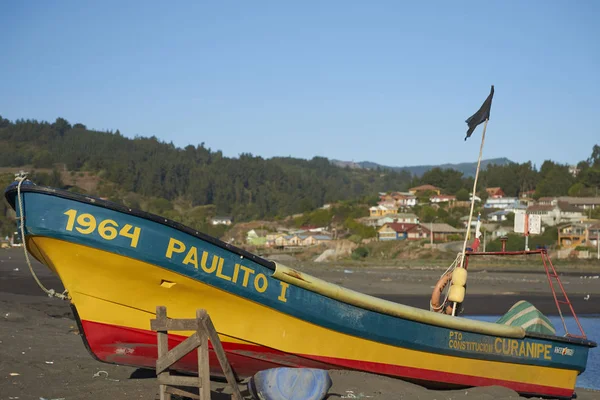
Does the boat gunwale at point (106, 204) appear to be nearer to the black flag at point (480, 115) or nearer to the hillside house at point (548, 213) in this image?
the black flag at point (480, 115)

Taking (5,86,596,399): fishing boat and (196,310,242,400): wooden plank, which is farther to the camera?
(5,86,596,399): fishing boat

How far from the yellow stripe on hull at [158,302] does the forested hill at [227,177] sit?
109 meters

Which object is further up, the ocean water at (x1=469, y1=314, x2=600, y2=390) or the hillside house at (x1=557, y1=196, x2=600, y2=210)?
the hillside house at (x1=557, y1=196, x2=600, y2=210)

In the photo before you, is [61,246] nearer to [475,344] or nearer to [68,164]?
[475,344]

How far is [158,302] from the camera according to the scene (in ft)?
27.5

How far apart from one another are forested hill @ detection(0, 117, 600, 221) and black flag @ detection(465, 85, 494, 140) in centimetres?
10530

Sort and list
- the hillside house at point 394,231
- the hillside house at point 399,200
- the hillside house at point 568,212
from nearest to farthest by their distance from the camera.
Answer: the hillside house at point 394,231
the hillside house at point 568,212
the hillside house at point 399,200

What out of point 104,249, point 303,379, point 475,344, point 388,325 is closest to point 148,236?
point 104,249

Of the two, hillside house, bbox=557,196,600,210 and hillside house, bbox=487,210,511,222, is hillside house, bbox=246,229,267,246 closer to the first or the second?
hillside house, bbox=487,210,511,222

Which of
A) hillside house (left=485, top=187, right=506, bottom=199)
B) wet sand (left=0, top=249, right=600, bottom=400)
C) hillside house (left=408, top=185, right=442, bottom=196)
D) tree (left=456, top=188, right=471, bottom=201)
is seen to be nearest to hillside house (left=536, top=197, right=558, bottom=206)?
tree (left=456, top=188, right=471, bottom=201)

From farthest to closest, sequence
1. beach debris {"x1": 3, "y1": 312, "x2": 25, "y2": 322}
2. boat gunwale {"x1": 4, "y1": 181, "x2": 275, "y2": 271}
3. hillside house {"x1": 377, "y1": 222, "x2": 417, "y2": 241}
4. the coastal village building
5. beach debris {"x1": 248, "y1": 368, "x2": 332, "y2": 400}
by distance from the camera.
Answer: hillside house {"x1": 377, "y1": 222, "x2": 417, "y2": 241} < the coastal village building < beach debris {"x1": 3, "y1": 312, "x2": 25, "y2": 322} < boat gunwale {"x1": 4, "y1": 181, "x2": 275, "y2": 271} < beach debris {"x1": 248, "y1": 368, "x2": 332, "y2": 400}

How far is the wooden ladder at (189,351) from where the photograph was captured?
6945 millimetres

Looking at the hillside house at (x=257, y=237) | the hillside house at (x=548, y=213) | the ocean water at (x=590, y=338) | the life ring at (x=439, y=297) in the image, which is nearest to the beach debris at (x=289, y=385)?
the life ring at (x=439, y=297)

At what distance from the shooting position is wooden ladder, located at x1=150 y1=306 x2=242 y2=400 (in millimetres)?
6945
